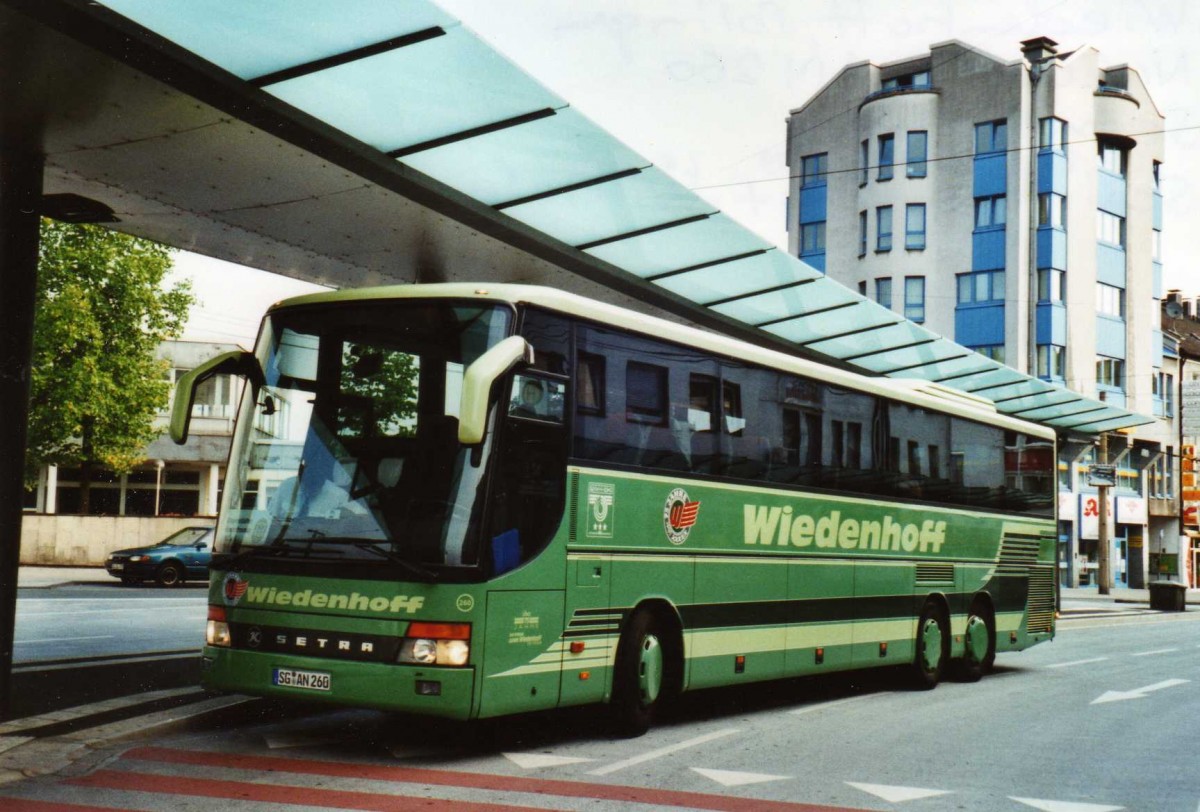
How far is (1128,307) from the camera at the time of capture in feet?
197

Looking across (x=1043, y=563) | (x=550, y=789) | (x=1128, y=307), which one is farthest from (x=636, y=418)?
(x=1128, y=307)

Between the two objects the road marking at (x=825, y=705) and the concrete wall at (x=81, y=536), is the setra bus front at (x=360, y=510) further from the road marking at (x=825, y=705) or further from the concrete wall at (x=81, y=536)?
the concrete wall at (x=81, y=536)

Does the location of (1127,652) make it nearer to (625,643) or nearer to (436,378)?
(625,643)

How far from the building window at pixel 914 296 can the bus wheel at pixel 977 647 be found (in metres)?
43.4

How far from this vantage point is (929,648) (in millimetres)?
15609

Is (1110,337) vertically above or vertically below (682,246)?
above

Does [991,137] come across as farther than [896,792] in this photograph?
Yes

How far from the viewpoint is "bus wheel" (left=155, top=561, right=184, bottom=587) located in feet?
111

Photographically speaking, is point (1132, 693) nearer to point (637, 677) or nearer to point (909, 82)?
point (637, 677)

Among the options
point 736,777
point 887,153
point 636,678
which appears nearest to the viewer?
point 736,777

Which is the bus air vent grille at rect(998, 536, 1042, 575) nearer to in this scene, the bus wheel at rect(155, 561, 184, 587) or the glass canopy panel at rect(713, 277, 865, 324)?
the glass canopy panel at rect(713, 277, 865, 324)

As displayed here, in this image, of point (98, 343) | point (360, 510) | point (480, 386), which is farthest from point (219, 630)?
point (98, 343)

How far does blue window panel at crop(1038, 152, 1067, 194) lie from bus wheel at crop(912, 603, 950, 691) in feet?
146

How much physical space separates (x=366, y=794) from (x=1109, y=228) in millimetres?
57924
